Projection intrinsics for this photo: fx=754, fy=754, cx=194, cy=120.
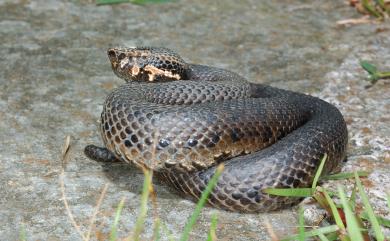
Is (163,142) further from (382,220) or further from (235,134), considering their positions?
(382,220)

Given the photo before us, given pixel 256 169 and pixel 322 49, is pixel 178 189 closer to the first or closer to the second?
pixel 256 169

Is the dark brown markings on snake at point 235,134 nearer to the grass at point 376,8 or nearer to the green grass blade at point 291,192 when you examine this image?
the green grass blade at point 291,192

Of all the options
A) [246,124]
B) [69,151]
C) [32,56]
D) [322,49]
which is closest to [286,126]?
[246,124]

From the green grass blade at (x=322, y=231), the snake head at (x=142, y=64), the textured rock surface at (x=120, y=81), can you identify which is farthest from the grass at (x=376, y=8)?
the green grass blade at (x=322, y=231)

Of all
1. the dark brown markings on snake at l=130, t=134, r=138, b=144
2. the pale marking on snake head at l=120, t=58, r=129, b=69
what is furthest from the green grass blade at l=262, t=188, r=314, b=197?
the pale marking on snake head at l=120, t=58, r=129, b=69

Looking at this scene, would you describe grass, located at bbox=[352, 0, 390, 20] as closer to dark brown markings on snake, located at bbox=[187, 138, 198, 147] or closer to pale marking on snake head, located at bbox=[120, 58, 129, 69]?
pale marking on snake head, located at bbox=[120, 58, 129, 69]

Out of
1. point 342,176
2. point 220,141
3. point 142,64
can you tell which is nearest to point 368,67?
point 342,176
